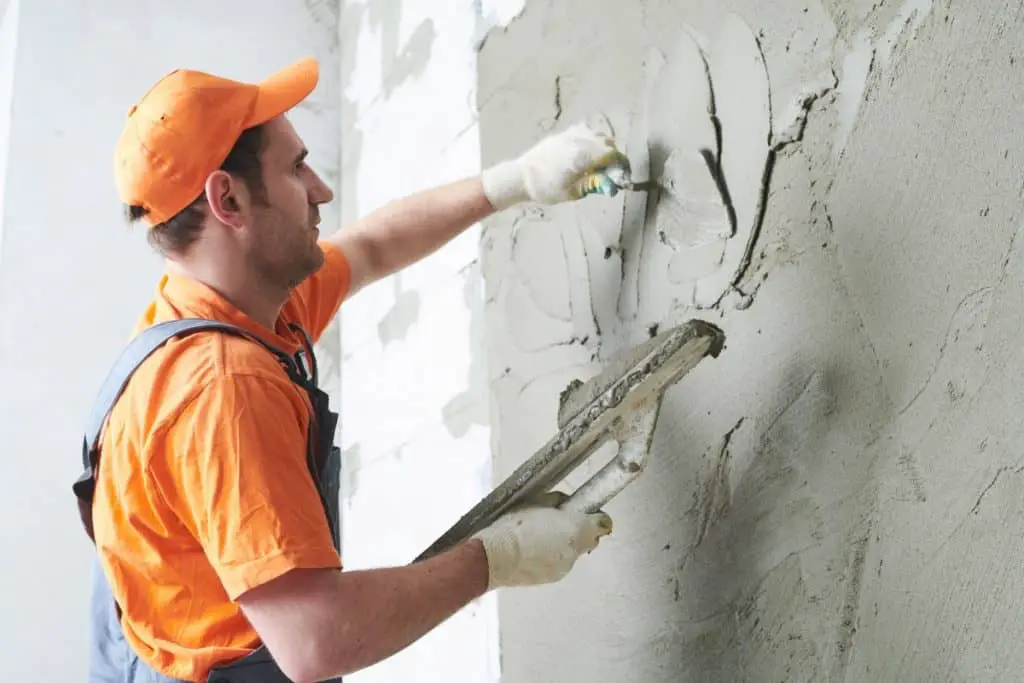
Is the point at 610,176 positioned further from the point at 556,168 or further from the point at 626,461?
the point at 626,461

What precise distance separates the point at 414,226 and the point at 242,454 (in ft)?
2.30

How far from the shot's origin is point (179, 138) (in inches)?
53.9

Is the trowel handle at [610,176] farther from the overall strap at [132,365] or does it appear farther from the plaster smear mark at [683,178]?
the overall strap at [132,365]

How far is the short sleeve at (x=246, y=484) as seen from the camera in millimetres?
1073

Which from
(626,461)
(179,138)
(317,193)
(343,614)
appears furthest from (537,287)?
(343,614)

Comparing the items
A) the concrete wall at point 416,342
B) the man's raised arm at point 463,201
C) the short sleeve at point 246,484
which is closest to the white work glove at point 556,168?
the man's raised arm at point 463,201

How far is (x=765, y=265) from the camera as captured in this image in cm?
120

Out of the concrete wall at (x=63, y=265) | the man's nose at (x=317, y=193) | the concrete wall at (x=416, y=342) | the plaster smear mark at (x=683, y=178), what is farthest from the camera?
the concrete wall at (x=63, y=265)

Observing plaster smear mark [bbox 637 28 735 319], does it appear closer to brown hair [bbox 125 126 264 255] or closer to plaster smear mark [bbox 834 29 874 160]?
plaster smear mark [bbox 834 29 874 160]

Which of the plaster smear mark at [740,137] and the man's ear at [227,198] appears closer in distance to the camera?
the plaster smear mark at [740,137]

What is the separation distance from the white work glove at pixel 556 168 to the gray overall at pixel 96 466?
439 millimetres

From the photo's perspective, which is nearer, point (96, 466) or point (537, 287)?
point (96, 466)

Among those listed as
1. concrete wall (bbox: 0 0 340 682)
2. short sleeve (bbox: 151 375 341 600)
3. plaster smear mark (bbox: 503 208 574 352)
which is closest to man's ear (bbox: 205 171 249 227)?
short sleeve (bbox: 151 375 341 600)

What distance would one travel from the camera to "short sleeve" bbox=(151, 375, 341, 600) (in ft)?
3.52
